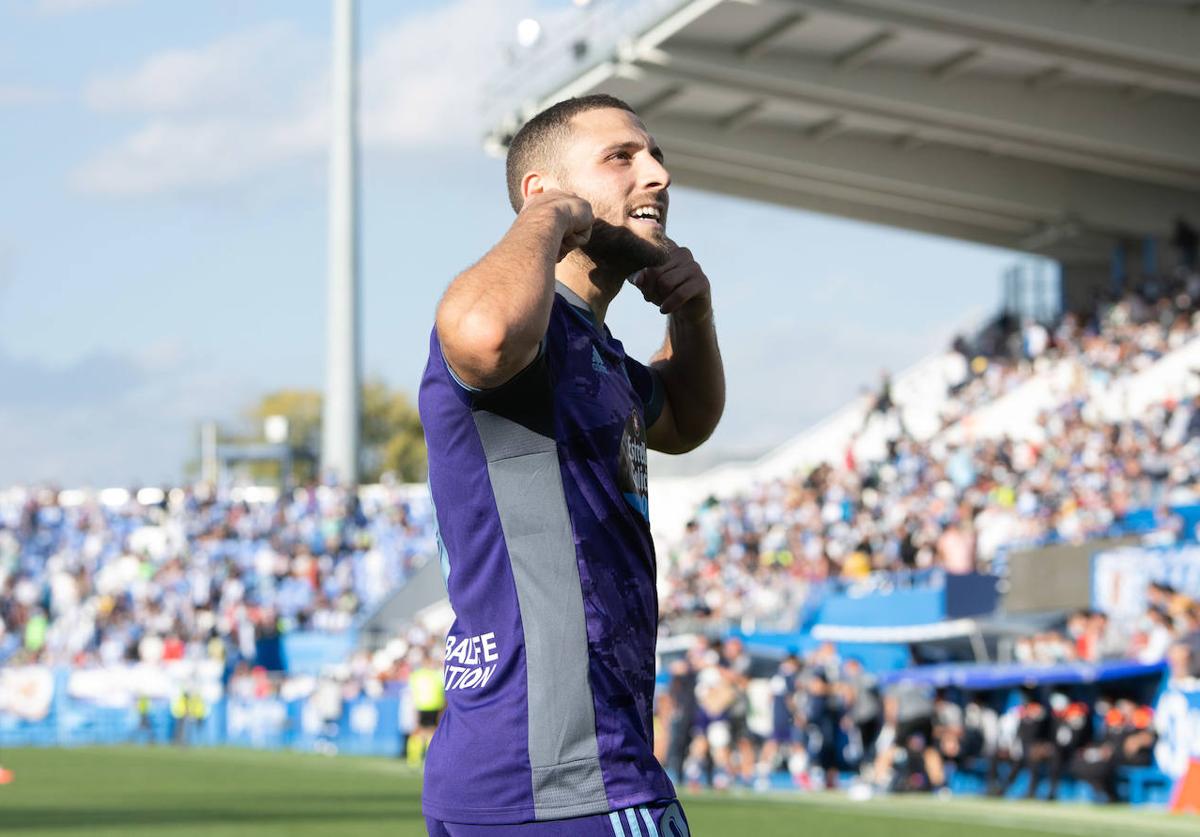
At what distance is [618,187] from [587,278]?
0.18m

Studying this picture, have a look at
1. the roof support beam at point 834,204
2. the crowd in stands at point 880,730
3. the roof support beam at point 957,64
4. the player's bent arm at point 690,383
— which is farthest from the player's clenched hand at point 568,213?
the roof support beam at point 834,204

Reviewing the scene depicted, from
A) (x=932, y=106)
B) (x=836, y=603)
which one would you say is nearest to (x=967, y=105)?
(x=932, y=106)

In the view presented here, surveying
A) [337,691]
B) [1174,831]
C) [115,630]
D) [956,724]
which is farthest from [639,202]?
[115,630]

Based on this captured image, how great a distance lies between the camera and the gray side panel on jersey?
10.4 ft

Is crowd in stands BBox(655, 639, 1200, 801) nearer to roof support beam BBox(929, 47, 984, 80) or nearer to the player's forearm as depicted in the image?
roof support beam BBox(929, 47, 984, 80)

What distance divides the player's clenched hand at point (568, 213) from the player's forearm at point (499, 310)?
0.10m

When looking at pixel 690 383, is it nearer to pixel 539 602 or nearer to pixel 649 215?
pixel 649 215

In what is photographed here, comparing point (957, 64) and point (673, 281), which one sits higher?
point (957, 64)

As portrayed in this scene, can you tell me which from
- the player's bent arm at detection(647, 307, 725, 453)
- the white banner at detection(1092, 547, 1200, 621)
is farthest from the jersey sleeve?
the white banner at detection(1092, 547, 1200, 621)

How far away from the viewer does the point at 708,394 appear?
4.11 meters

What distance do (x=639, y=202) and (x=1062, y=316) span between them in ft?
122

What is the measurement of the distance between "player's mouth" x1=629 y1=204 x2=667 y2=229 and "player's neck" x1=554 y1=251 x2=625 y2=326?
0.39ft

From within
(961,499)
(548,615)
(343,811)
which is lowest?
(343,811)

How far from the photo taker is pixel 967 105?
113 feet
